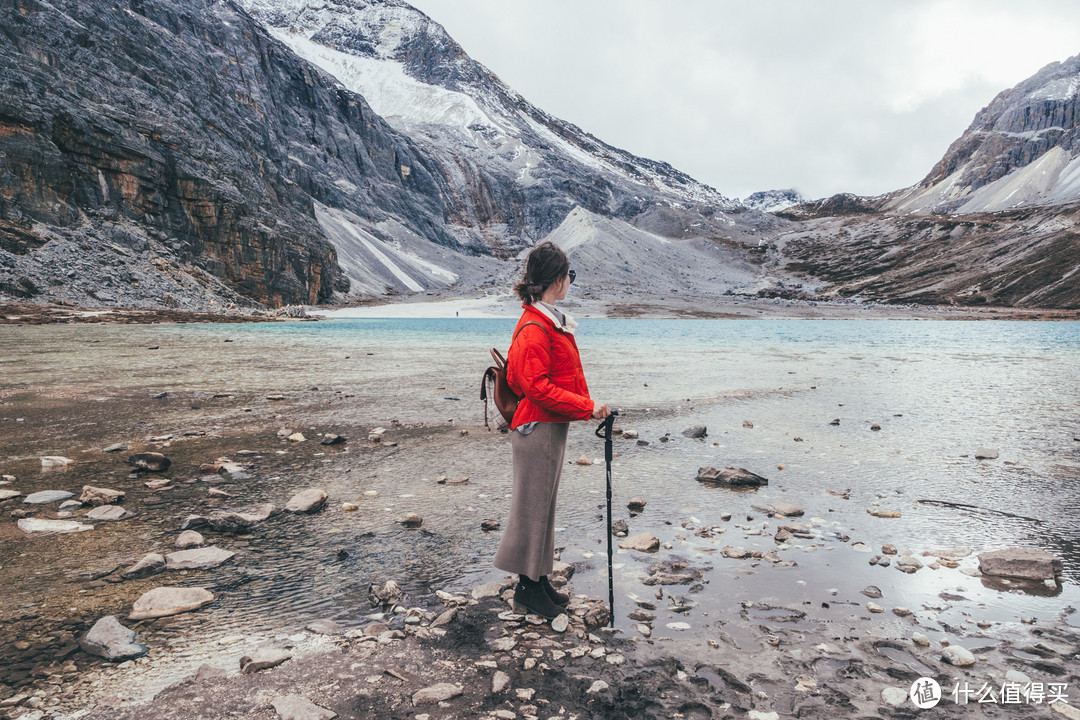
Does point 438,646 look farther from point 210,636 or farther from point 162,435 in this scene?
point 162,435

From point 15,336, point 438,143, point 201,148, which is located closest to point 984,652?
point 15,336

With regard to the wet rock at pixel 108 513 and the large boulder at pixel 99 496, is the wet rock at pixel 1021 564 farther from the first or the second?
the large boulder at pixel 99 496

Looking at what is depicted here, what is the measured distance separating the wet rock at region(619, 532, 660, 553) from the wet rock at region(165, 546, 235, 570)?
336cm

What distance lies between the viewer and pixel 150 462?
698cm

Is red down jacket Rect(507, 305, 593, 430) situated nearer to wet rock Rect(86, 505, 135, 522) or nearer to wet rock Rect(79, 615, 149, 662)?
wet rock Rect(79, 615, 149, 662)

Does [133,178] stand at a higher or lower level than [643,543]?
higher

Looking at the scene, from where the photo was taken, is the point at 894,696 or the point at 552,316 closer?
the point at 894,696

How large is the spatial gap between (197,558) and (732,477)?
223 inches

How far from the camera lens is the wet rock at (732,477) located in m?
7.05

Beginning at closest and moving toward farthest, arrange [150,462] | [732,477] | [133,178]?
1. [150,462]
2. [732,477]
3. [133,178]

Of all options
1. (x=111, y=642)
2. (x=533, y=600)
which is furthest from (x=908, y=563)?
(x=111, y=642)

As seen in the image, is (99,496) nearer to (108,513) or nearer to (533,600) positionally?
(108,513)

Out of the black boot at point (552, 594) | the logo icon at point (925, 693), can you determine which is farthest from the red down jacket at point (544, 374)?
the logo icon at point (925, 693)

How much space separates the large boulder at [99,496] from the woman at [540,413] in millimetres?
4369
